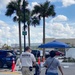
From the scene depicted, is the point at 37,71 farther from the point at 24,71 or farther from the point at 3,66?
the point at 3,66

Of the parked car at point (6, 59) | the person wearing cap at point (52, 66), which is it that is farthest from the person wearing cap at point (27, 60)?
the parked car at point (6, 59)

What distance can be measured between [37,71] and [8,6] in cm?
3966

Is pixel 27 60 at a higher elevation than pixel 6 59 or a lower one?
higher

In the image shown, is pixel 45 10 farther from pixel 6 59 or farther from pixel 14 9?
pixel 6 59

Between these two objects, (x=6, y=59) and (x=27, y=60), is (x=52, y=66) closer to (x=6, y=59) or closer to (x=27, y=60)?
(x=27, y=60)

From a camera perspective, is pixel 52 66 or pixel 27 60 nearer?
pixel 52 66

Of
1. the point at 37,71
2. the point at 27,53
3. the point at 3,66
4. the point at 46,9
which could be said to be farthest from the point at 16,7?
the point at 27,53

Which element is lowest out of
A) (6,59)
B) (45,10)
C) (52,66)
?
(6,59)

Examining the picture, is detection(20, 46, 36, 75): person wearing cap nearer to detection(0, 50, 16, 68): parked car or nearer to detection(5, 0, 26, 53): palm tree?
detection(0, 50, 16, 68): parked car

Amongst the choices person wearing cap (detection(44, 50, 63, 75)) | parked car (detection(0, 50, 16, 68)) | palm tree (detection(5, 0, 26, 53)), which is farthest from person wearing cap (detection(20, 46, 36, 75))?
palm tree (detection(5, 0, 26, 53))

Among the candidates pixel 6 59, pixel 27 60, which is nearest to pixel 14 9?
pixel 6 59

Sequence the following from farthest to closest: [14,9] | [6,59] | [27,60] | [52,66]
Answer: [14,9] → [6,59] → [27,60] → [52,66]

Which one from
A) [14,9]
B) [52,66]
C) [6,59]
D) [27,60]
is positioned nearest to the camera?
[52,66]

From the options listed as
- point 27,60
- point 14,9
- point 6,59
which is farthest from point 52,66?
A: point 14,9
